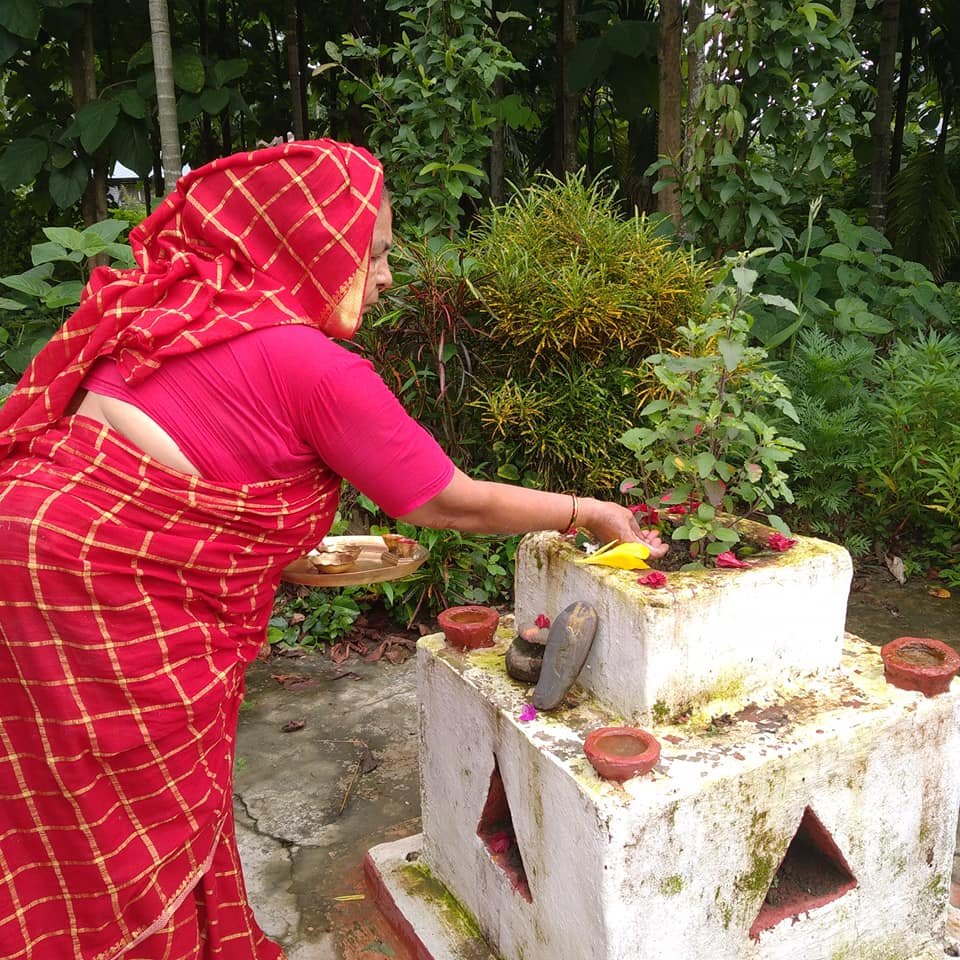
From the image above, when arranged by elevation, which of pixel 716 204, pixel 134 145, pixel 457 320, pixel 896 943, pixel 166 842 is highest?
pixel 134 145

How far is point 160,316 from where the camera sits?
1.52 m

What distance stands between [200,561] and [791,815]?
3.92 ft

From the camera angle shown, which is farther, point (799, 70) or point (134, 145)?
point (134, 145)

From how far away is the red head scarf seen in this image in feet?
5.09

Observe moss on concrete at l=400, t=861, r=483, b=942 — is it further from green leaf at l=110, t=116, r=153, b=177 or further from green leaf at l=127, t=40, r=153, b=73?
green leaf at l=127, t=40, r=153, b=73

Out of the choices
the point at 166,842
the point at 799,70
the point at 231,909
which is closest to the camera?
the point at 166,842

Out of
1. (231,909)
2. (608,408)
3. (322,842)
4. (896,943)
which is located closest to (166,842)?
(231,909)

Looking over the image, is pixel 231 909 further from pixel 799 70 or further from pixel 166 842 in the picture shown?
pixel 799 70

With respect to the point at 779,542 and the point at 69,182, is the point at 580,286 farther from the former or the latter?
the point at 69,182

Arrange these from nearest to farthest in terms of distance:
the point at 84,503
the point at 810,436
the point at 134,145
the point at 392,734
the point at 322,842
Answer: the point at 84,503 → the point at 322,842 → the point at 392,734 → the point at 810,436 → the point at 134,145

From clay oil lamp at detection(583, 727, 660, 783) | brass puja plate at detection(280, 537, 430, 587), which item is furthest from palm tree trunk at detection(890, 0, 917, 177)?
clay oil lamp at detection(583, 727, 660, 783)

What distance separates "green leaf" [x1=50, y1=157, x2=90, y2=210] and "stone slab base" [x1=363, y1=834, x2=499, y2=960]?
15.9 ft

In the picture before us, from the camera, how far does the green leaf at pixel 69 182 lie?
5.71 meters

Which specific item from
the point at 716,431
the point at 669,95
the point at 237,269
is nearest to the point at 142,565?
the point at 237,269
